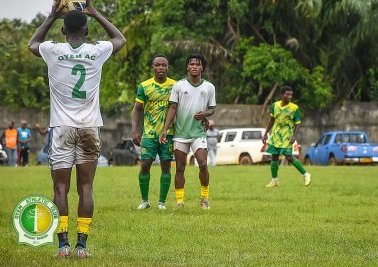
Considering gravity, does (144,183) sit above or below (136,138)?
below

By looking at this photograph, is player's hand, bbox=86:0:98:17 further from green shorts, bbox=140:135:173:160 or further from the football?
green shorts, bbox=140:135:173:160

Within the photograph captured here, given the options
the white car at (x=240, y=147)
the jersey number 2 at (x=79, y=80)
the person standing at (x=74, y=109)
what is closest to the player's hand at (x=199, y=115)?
the person standing at (x=74, y=109)

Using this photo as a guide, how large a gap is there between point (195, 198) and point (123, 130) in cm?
3355

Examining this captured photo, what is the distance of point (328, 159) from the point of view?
41750 mm

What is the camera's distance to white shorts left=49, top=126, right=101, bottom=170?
9.53 m

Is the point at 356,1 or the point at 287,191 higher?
the point at 356,1

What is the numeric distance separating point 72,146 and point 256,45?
4112 centimetres

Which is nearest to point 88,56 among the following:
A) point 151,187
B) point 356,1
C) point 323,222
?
point 323,222

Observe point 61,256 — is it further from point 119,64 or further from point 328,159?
point 119,64

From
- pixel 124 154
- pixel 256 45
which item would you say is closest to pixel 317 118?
pixel 256 45

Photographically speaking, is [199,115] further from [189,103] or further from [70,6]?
[70,6]

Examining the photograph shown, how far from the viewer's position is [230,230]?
12.0 meters

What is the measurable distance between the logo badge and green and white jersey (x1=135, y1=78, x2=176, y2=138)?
6267 millimetres

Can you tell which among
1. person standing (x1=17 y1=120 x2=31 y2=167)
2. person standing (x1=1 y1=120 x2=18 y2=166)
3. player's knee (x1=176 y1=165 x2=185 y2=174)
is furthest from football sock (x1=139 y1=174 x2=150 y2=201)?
person standing (x1=17 y1=120 x2=31 y2=167)
